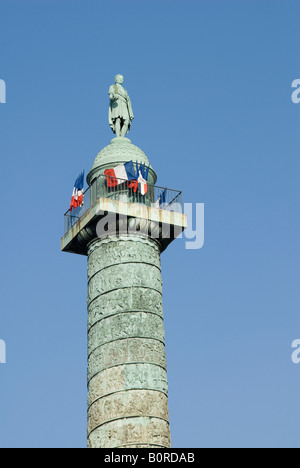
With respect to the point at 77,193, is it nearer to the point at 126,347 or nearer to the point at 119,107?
the point at 119,107

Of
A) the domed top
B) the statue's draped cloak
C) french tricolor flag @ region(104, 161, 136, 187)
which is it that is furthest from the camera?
the statue's draped cloak

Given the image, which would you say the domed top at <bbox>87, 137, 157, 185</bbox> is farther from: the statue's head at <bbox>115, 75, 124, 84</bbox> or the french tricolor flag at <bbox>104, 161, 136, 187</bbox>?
the statue's head at <bbox>115, 75, 124, 84</bbox>

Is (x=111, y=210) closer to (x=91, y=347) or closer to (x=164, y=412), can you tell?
(x=91, y=347)

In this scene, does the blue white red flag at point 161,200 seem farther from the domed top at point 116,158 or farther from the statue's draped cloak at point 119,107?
the statue's draped cloak at point 119,107

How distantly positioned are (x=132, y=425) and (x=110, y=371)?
5.07 feet

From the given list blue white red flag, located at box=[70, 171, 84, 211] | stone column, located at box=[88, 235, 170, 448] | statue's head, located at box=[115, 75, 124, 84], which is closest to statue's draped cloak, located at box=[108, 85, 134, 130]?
statue's head, located at box=[115, 75, 124, 84]

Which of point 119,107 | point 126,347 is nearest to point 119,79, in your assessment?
point 119,107

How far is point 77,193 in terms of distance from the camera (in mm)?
25531

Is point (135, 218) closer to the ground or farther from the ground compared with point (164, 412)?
farther from the ground

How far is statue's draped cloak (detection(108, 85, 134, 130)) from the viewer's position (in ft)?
88.4

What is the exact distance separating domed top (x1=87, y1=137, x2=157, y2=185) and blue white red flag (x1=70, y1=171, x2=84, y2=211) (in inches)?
14.8

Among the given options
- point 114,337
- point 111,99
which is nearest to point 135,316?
point 114,337

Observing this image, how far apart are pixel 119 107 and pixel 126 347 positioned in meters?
8.12
